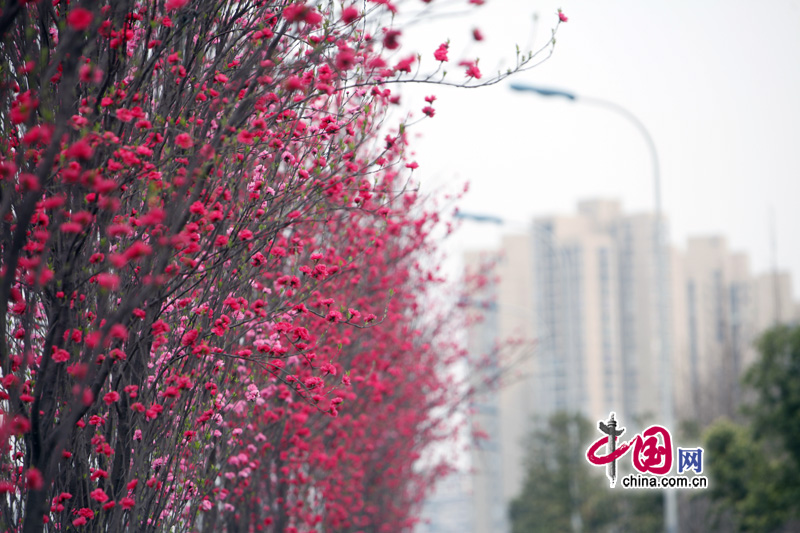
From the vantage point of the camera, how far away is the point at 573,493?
23.6 meters

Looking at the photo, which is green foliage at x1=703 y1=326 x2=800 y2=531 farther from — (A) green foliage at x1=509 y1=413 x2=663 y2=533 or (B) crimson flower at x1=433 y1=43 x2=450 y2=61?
(B) crimson flower at x1=433 y1=43 x2=450 y2=61

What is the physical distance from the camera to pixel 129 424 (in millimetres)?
4207

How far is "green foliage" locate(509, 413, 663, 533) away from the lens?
23044 mm

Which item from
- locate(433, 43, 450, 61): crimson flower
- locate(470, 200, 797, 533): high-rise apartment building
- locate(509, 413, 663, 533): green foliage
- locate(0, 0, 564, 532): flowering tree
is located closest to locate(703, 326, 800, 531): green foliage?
locate(509, 413, 663, 533): green foliage

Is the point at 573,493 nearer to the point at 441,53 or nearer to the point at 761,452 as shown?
the point at 761,452

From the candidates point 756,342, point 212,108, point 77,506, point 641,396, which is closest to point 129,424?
point 77,506

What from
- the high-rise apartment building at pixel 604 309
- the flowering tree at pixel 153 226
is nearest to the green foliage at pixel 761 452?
the flowering tree at pixel 153 226

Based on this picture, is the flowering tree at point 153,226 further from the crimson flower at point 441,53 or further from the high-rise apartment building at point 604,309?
the high-rise apartment building at point 604,309

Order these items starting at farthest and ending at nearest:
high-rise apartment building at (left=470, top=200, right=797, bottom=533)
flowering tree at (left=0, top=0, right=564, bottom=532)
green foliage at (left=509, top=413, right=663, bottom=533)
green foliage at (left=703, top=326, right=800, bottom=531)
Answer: high-rise apartment building at (left=470, top=200, right=797, bottom=533)
green foliage at (left=509, top=413, right=663, bottom=533)
green foliage at (left=703, top=326, right=800, bottom=531)
flowering tree at (left=0, top=0, right=564, bottom=532)

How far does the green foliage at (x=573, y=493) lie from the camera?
23.0m

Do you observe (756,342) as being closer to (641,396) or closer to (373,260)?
(373,260)

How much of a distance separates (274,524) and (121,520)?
11.3 feet

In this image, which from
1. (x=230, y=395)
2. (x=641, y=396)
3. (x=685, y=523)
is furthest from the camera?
(x=641, y=396)

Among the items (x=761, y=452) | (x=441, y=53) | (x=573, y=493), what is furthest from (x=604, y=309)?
(x=441, y=53)
